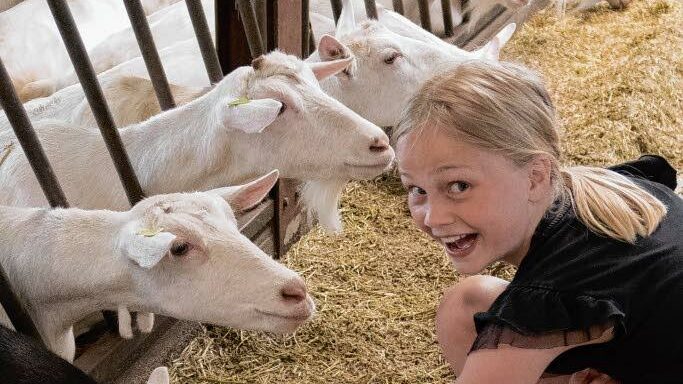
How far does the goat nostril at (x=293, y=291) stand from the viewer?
7.24 feet

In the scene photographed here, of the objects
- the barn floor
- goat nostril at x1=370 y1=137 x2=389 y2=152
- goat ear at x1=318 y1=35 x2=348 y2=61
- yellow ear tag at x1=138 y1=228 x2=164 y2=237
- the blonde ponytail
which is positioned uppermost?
yellow ear tag at x1=138 y1=228 x2=164 y2=237

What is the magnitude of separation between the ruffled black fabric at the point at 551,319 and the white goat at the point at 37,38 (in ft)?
12.3

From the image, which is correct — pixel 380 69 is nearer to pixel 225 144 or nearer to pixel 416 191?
pixel 225 144

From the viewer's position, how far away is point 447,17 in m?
5.34

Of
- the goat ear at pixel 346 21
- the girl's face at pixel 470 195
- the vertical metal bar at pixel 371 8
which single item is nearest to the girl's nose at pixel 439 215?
the girl's face at pixel 470 195

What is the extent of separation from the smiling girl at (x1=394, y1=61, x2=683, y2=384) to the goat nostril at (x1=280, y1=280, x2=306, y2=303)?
442mm

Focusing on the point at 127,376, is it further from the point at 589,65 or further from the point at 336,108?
the point at 589,65

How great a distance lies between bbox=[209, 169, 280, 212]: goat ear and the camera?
2484mm

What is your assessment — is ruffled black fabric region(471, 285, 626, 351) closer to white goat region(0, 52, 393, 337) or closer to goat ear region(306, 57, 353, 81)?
white goat region(0, 52, 393, 337)

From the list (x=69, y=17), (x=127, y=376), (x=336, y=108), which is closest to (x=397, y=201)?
(x=336, y=108)

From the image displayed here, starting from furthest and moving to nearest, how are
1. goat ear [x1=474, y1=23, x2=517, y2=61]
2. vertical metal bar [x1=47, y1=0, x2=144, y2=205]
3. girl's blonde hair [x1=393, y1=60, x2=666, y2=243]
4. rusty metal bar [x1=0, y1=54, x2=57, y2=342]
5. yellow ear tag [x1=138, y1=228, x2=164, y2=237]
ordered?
1. goat ear [x1=474, y1=23, x2=517, y2=61]
2. vertical metal bar [x1=47, y1=0, x2=144, y2=205]
3. rusty metal bar [x1=0, y1=54, x2=57, y2=342]
4. yellow ear tag [x1=138, y1=228, x2=164, y2=237]
5. girl's blonde hair [x1=393, y1=60, x2=666, y2=243]

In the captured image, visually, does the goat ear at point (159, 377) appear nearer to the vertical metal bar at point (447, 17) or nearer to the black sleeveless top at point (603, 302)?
the black sleeveless top at point (603, 302)

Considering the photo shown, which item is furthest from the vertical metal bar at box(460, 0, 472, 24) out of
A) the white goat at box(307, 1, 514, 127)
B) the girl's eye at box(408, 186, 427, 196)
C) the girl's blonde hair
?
the girl's eye at box(408, 186, 427, 196)

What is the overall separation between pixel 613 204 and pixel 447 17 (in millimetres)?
3682
